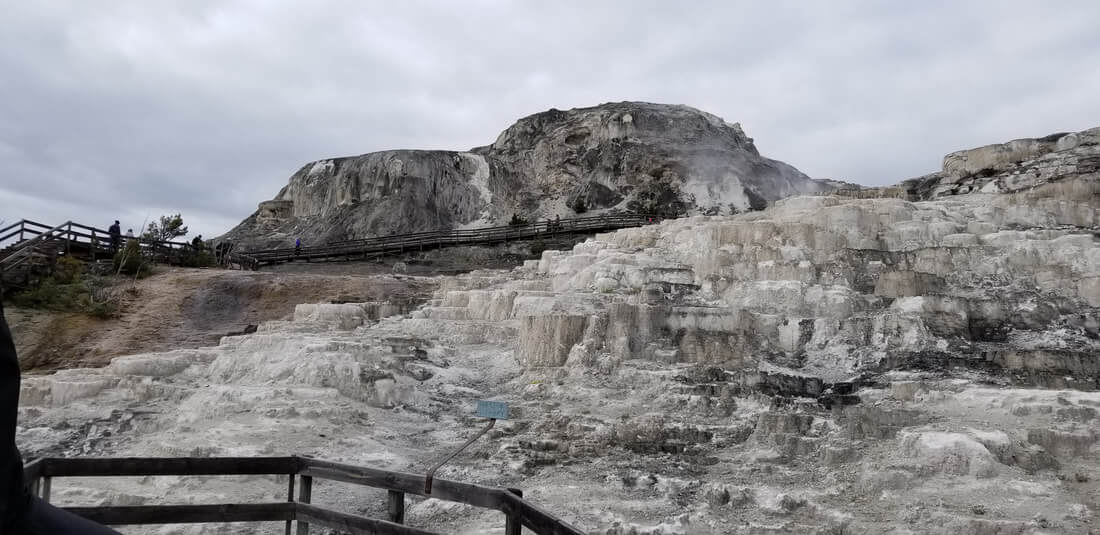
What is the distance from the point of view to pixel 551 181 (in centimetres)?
3738

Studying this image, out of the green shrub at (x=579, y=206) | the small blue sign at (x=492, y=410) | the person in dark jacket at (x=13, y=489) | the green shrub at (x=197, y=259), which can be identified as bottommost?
the small blue sign at (x=492, y=410)

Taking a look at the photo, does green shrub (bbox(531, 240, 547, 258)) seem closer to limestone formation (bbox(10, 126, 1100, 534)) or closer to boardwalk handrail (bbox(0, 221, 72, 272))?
limestone formation (bbox(10, 126, 1100, 534))

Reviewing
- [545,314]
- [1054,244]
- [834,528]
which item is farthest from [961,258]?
Result: [834,528]

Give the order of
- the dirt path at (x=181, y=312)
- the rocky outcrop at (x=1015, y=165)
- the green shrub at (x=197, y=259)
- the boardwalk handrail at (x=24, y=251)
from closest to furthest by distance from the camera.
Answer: the dirt path at (x=181, y=312), the boardwalk handrail at (x=24, y=251), the rocky outcrop at (x=1015, y=165), the green shrub at (x=197, y=259)

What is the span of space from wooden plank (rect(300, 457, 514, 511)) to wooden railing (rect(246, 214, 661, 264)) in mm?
22646

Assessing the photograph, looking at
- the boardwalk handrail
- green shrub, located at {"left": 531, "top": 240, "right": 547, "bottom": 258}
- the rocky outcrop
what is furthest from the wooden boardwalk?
the rocky outcrop

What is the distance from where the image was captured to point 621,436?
27.4 feet

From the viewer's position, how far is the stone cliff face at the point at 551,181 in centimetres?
3306

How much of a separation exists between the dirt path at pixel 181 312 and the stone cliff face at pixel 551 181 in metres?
15.2

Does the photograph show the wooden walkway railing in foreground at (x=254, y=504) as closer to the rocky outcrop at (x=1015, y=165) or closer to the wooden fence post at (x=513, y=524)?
the wooden fence post at (x=513, y=524)

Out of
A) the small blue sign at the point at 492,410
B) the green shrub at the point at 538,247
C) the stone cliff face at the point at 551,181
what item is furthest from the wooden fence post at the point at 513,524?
the stone cliff face at the point at 551,181

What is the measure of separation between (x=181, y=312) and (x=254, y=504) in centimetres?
1211

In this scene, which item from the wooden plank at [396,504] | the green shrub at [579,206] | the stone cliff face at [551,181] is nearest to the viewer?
the wooden plank at [396,504]

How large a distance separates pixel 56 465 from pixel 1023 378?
10.2 m
